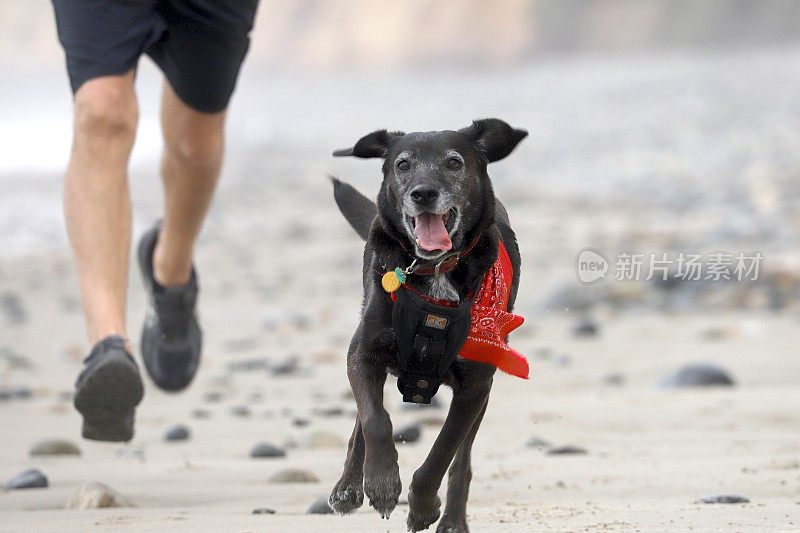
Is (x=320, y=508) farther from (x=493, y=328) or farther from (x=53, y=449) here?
(x=53, y=449)

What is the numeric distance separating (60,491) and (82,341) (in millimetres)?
3962

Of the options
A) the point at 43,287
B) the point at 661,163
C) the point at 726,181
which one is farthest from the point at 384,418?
the point at 661,163

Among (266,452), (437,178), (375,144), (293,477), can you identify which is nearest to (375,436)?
(437,178)

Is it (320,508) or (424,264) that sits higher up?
(424,264)

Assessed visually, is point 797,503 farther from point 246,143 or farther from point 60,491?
point 246,143

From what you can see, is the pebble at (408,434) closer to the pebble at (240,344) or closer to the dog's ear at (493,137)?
the dog's ear at (493,137)

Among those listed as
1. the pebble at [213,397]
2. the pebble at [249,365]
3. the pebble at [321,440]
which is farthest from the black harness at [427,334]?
the pebble at [249,365]

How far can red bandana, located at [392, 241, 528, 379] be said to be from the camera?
3029 millimetres

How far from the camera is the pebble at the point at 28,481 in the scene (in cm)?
394

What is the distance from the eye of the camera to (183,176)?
4.96 m

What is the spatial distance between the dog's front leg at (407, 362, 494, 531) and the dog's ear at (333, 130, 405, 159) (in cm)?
55

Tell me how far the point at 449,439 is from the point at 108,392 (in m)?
1.09

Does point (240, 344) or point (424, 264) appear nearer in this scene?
point (424, 264)

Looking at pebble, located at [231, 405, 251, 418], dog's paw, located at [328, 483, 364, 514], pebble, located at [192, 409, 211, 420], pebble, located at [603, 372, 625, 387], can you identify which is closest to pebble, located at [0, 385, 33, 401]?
pebble, located at [192, 409, 211, 420]
